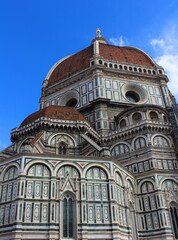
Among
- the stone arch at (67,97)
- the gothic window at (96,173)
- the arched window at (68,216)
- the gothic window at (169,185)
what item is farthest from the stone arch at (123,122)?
the arched window at (68,216)

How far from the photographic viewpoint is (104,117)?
30.8 m

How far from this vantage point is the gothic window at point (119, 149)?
88.6ft

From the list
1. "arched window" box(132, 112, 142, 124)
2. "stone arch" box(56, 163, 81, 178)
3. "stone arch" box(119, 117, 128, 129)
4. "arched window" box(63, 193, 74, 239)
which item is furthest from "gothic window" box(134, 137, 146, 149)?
"arched window" box(63, 193, 74, 239)

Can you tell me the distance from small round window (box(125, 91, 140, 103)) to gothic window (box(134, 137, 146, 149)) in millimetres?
10088

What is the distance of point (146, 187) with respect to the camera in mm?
23703

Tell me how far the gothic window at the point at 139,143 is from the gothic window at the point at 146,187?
3911mm

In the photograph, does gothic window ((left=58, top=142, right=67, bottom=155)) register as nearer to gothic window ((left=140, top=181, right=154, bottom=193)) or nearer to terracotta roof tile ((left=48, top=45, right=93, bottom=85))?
gothic window ((left=140, top=181, right=154, bottom=193))

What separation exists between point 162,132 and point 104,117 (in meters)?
7.10

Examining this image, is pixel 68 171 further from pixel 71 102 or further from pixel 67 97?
pixel 67 97

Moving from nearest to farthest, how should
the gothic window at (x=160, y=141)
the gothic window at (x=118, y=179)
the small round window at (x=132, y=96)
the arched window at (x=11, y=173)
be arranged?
1. the arched window at (x=11, y=173)
2. the gothic window at (x=118, y=179)
3. the gothic window at (x=160, y=141)
4. the small round window at (x=132, y=96)

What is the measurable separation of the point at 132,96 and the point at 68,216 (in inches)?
865

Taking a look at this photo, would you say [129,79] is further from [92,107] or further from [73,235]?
[73,235]

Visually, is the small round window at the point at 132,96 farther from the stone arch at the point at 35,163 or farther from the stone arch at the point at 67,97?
the stone arch at the point at 35,163

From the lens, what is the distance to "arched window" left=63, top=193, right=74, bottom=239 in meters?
17.6
